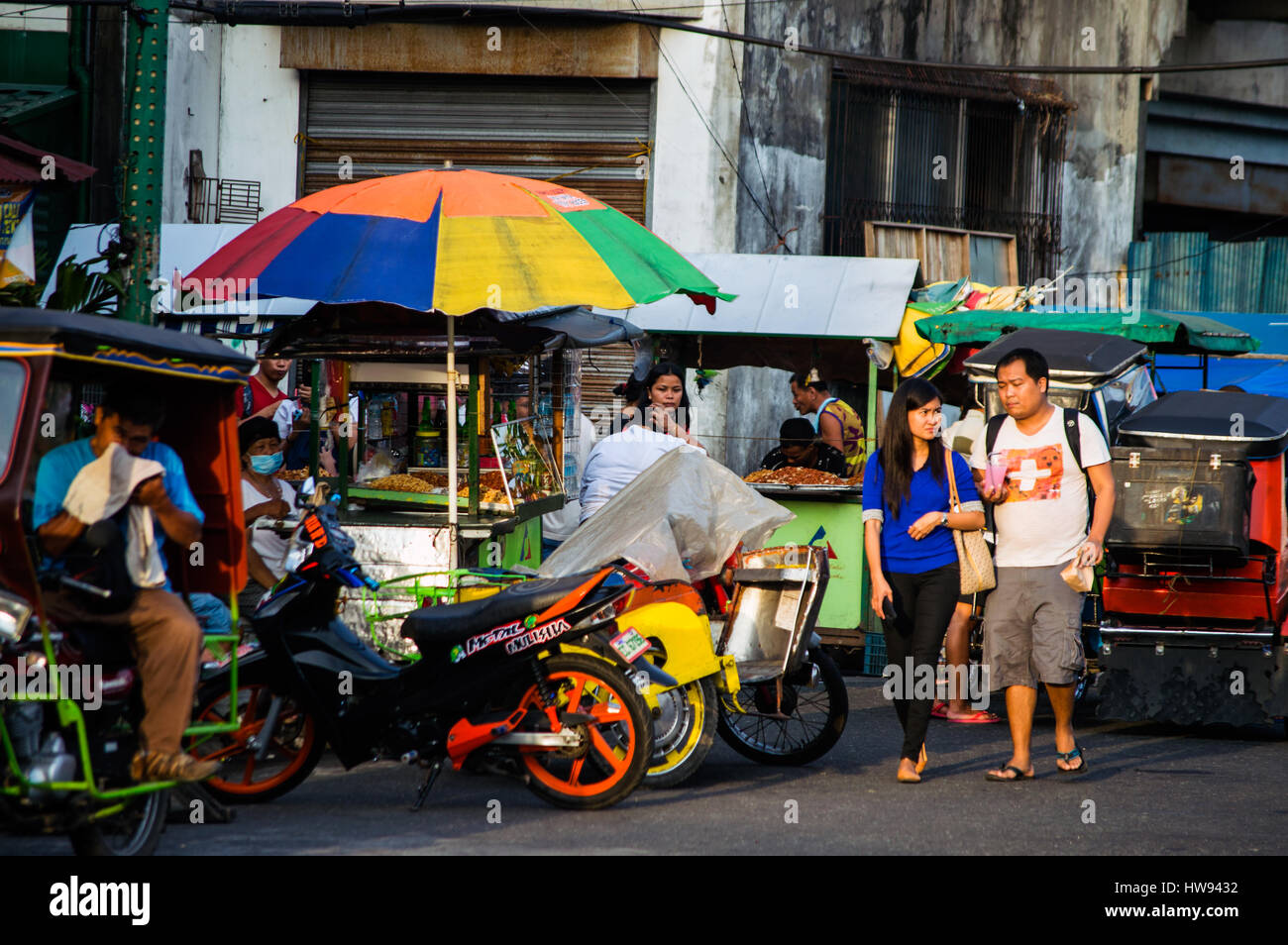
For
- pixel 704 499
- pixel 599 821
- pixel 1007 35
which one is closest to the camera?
pixel 599 821

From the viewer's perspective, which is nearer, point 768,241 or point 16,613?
point 16,613

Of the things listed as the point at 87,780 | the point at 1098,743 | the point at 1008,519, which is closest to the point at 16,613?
the point at 87,780

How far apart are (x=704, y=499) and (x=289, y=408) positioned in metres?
4.57

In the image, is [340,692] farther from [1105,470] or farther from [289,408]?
[289,408]

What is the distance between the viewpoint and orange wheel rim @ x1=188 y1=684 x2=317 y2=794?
20.5ft

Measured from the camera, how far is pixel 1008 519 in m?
7.09

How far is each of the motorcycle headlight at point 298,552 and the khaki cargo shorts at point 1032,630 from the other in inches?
127

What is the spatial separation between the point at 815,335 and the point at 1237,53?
1334 cm

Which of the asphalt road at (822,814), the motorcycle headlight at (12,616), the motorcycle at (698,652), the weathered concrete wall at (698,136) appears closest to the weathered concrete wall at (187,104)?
the weathered concrete wall at (698,136)

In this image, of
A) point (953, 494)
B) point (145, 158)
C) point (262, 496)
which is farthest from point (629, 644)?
point (145, 158)

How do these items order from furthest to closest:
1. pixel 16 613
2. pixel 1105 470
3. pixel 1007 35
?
pixel 1007 35 → pixel 1105 470 → pixel 16 613

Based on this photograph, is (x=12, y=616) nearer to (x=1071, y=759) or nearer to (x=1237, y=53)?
(x=1071, y=759)

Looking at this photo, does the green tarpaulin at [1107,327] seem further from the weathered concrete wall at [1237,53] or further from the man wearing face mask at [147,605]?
the weathered concrete wall at [1237,53]

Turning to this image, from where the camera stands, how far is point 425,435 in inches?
363
